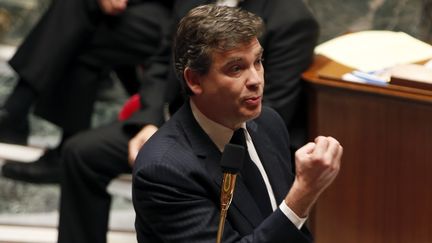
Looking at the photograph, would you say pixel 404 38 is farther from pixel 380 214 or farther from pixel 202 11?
pixel 202 11

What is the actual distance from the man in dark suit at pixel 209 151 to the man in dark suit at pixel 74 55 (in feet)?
5.09

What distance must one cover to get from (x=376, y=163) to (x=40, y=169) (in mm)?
1517

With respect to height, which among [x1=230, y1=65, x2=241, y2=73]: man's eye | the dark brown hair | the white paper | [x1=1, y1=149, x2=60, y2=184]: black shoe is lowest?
[x1=1, y1=149, x2=60, y2=184]: black shoe

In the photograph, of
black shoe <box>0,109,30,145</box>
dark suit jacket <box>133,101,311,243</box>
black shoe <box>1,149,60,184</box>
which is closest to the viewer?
dark suit jacket <box>133,101,311,243</box>

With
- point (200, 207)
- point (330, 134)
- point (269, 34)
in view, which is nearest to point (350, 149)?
point (330, 134)

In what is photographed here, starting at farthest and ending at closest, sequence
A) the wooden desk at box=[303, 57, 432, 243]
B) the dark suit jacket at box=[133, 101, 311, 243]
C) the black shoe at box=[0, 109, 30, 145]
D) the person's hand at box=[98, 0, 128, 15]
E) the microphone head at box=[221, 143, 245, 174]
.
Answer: the black shoe at box=[0, 109, 30, 145] → the person's hand at box=[98, 0, 128, 15] → the wooden desk at box=[303, 57, 432, 243] → the dark suit jacket at box=[133, 101, 311, 243] → the microphone head at box=[221, 143, 245, 174]

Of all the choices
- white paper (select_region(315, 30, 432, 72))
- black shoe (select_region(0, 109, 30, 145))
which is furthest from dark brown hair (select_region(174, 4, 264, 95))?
black shoe (select_region(0, 109, 30, 145))

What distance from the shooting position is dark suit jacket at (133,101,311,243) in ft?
6.53

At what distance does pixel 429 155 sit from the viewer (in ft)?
8.52

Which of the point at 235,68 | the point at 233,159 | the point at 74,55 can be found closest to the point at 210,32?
the point at 235,68

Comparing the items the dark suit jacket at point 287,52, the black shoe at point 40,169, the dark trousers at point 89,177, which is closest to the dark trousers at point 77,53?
the black shoe at point 40,169

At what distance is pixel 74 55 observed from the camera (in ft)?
12.0

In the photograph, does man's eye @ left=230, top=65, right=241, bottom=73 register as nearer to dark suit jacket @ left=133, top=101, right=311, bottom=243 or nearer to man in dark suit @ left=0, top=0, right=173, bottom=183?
dark suit jacket @ left=133, top=101, right=311, bottom=243

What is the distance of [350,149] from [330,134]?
0.09m
